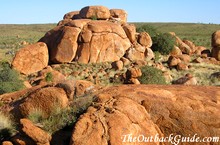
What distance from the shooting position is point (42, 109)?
9.16 m

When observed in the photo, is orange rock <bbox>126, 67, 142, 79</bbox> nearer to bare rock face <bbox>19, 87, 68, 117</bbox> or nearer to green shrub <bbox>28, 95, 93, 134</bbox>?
bare rock face <bbox>19, 87, 68, 117</bbox>

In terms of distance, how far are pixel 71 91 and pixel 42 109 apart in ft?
3.41

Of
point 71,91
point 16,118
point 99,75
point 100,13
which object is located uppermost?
point 100,13

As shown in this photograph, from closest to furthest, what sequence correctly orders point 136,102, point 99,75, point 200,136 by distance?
point 200,136
point 136,102
point 99,75

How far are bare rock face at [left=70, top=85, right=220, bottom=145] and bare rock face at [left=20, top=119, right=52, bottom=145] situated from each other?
829 mm

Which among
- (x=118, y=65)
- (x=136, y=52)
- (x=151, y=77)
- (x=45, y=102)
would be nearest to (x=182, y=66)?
(x=136, y=52)

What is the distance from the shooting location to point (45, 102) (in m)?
9.30

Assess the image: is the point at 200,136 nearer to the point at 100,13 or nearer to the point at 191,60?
the point at 191,60

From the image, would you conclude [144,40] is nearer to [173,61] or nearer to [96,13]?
[173,61]

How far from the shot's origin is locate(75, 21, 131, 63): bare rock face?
86.4ft

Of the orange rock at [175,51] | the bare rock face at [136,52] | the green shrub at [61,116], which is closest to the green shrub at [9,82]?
the green shrub at [61,116]

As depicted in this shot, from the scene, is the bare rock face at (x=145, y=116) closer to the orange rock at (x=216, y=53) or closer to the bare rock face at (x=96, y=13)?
the bare rock face at (x=96, y=13)

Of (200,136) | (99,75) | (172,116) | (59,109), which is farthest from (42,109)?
(99,75)

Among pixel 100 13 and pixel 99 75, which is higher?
pixel 100 13
